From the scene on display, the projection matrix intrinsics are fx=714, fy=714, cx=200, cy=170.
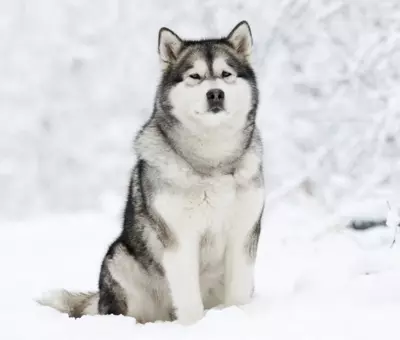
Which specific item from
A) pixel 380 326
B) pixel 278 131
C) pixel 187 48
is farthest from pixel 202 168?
pixel 278 131

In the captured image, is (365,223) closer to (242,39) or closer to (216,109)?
(242,39)

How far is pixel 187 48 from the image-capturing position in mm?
3641

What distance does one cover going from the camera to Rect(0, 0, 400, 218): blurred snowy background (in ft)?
25.1

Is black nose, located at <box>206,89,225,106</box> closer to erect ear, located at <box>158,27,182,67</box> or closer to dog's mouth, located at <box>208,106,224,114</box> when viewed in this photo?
dog's mouth, located at <box>208,106,224,114</box>

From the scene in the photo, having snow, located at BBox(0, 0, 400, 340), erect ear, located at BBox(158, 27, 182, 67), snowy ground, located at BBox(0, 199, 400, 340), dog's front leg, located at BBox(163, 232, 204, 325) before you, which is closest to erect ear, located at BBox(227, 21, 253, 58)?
erect ear, located at BBox(158, 27, 182, 67)

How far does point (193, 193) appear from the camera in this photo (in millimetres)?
3371

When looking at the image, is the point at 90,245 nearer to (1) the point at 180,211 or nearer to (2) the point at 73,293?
(2) the point at 73,293

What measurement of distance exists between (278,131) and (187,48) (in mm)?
4414

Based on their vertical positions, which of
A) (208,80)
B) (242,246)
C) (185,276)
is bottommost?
(185,276)

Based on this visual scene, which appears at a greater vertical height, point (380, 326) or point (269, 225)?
point (380, 326)

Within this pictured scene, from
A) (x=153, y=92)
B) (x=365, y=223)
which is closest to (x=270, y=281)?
(x=365, y=223)

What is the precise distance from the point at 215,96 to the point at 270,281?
5.81 ft

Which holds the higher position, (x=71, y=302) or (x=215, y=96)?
(x=215, y=96)

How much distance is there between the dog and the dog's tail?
0.20 m
